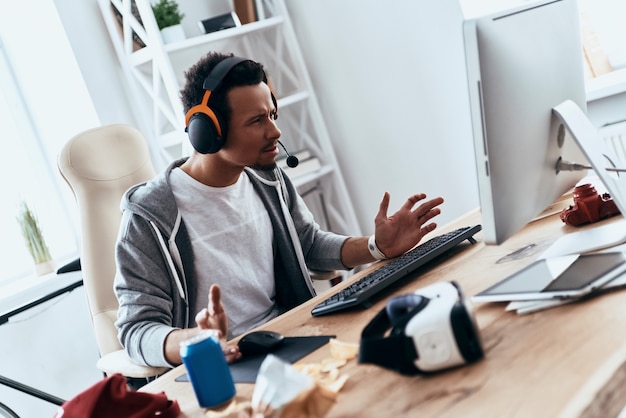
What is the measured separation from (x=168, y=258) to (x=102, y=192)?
0.55 meters

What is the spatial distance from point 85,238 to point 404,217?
0.89m

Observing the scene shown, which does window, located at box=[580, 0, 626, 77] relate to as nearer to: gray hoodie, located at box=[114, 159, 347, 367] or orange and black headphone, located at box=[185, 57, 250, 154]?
gray hoodie, located at box=[114, 159, 347, 367]

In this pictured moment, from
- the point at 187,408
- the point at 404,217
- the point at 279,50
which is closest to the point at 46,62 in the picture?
the point at 279,50

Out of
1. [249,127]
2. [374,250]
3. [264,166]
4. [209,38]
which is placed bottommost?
[374,250]

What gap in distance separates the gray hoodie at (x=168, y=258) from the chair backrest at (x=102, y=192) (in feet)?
1.15

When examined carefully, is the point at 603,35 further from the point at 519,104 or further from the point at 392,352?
the point at 392,352

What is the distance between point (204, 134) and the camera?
5.45 ft

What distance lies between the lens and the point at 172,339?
1411 millimetres

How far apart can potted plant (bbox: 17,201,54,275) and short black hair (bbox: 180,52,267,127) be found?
4.08ft

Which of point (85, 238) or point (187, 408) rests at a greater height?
point (85, 238)

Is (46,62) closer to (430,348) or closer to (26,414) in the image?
(26,414)

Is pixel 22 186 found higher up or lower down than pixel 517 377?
higher up

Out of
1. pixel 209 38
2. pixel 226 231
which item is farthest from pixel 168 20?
pixel 226 231

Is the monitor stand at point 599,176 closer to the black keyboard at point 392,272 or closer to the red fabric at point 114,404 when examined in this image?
the black keyboard at point 392,272
